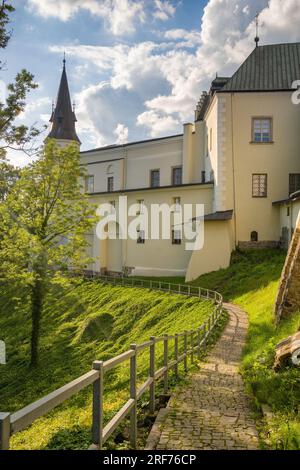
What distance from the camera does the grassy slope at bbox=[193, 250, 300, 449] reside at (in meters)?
5.72

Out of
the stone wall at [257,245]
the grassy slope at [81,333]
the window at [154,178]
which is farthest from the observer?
the window at [154,178]

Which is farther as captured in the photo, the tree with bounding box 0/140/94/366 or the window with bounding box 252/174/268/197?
the window with bounding box 252/174/268/197

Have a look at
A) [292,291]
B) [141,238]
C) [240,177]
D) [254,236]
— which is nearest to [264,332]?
[292,291]

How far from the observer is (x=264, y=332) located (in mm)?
12953

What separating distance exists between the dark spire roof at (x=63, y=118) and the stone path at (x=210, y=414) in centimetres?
4719

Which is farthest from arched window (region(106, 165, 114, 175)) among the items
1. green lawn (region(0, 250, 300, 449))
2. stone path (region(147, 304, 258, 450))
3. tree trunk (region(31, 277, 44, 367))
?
stone path (region(147, 304, 258, 450))

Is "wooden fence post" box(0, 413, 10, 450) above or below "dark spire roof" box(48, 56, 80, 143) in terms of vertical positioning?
below

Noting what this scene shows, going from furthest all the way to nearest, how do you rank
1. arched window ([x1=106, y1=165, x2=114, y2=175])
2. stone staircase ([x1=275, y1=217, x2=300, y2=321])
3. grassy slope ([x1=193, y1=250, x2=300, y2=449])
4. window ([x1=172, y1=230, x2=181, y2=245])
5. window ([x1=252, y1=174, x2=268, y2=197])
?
arched window ([x1=106, y1=165, x2=114, y2=175]), window ([x1=172, y1=230, x2=181, y2=245]), window ([x1=252, y1=174, x2=268, y2=197]), stone staircase ([x1=275, y1=217, x2=300, y2=321]), grassy slope ([x1=193, y1=250, x2=300, y2=449])

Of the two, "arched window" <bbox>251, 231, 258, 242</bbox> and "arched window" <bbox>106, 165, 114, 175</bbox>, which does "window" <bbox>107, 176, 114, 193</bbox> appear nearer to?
"arched window" <bbox>106, 165, 114, 175</bbox>

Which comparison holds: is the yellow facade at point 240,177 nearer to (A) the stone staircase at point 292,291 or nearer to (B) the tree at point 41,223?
(B) the tree at point 41,223

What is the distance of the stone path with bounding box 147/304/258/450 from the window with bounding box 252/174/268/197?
71.0ft

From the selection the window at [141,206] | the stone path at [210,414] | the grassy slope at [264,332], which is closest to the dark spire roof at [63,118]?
the window at [141,206]

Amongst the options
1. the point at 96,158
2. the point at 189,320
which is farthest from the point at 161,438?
the point at 96,158

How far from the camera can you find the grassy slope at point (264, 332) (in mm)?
5723
